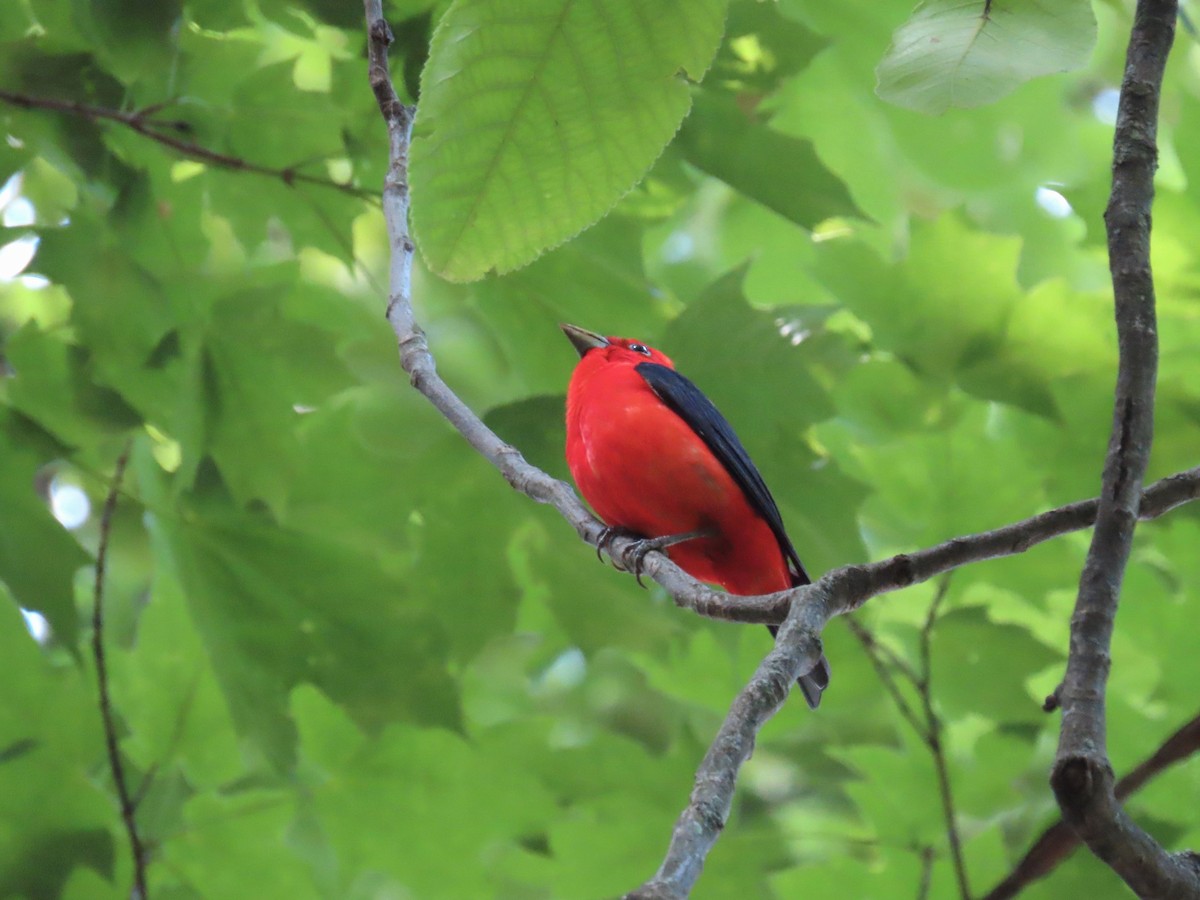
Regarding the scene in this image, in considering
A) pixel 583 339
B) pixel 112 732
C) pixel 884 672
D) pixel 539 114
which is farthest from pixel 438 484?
pixel 539 114

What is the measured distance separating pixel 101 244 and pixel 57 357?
0.35 meters

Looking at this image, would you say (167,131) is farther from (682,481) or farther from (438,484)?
(682,481)

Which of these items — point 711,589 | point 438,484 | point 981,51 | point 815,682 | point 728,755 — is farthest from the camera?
point 438,484

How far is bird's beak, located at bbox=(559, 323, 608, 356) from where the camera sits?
123 inches

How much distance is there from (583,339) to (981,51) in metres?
2.12

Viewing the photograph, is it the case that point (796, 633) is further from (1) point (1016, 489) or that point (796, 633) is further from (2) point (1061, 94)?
(2) point (1061, 94)

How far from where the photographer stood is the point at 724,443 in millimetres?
2908

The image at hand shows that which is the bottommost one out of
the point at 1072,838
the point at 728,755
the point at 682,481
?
the point at 1072,838

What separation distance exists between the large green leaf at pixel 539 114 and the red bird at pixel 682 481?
5.58ft

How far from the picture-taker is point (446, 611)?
306 centimetres

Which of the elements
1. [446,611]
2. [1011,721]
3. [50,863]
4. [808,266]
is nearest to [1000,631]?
[1011,721]

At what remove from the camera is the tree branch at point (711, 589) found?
89cm

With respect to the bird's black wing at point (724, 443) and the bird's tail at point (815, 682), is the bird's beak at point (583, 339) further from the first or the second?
the bird's tail at point (815, 682)

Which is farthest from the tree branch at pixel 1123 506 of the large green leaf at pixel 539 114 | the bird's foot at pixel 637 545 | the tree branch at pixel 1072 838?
the tree branch at pixel 1072 838
